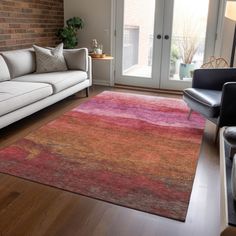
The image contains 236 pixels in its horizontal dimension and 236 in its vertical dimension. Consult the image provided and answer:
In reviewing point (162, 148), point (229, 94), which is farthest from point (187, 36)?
point (162, 148)

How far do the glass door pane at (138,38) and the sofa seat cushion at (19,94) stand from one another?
80.7 inches

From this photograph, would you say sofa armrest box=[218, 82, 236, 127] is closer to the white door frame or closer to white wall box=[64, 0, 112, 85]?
the white door frame

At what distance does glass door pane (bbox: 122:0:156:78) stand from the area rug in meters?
1.47

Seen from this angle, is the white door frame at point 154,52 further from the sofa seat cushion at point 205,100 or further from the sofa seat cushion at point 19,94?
the sofa seat cushion at point 19,94

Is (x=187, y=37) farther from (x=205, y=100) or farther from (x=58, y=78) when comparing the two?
(x=58, y=78)

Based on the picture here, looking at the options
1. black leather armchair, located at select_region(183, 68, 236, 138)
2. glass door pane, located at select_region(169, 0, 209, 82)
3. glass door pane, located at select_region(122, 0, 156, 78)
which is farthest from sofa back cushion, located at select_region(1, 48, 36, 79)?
glass door pane, located at select_region(169, 0, 209, 82)

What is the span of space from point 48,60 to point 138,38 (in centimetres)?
170

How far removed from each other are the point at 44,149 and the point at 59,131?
0.46 meters

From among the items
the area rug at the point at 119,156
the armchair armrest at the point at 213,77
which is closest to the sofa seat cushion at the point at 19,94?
the area rug at the point at 119,156

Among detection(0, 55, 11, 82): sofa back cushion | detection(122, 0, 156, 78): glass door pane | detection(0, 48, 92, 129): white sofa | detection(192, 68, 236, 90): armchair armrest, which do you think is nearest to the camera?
detection(0, 48, 92, 129): white sofa

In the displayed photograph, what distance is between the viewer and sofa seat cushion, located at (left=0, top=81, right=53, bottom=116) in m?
2.66

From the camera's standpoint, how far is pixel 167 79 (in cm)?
479

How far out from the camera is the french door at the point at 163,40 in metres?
4.32

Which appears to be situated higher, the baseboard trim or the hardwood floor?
the baseboard trim
